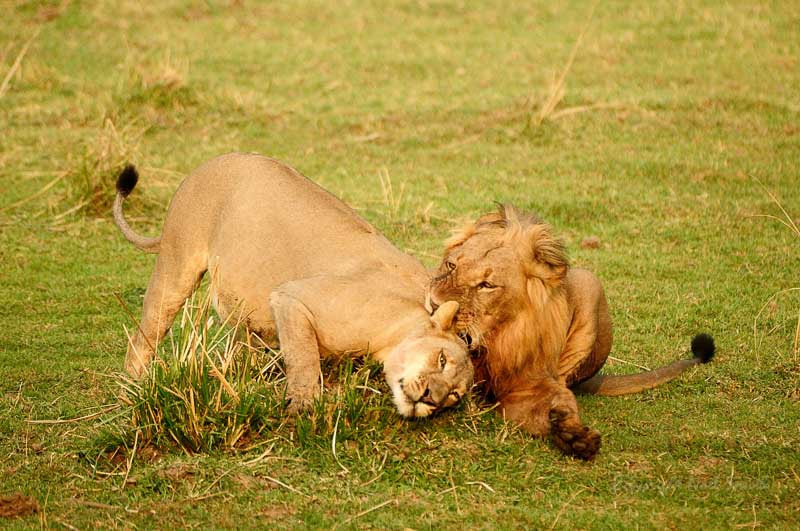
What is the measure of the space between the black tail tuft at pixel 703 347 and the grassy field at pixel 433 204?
0.10m

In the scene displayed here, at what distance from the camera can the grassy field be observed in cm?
468

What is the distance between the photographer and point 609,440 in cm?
526

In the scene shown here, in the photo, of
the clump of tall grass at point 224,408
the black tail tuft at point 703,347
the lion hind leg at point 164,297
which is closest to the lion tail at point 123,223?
the lion hind leg at point 164,297

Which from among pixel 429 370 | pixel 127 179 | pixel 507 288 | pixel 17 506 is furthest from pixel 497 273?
pixel 127 179

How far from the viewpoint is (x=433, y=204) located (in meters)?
9.52

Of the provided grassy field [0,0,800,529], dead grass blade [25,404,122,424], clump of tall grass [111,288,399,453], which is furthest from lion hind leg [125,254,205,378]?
clump of tall grass [111,288,399,453]

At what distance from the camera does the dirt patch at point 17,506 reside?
441 centimetres

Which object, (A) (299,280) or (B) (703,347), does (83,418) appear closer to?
(A) (299,280)

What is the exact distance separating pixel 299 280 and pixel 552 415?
1302 millimetres

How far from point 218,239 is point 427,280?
1.18m

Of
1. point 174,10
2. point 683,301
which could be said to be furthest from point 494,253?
point 174,10

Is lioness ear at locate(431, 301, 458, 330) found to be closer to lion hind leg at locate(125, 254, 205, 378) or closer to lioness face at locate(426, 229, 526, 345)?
lioness face at locate(426, 229, 526, 345)

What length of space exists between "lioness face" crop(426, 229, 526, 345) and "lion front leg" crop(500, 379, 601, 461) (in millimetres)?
346

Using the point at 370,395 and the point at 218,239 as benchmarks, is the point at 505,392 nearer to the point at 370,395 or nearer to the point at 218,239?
the point at 370,395
